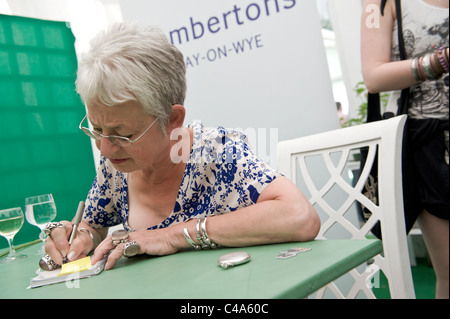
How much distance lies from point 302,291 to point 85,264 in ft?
1.97

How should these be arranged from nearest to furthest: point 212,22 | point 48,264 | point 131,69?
point 48,264
point 131,69
point 212,22

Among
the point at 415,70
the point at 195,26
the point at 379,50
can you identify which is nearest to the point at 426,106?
the point at 415,70

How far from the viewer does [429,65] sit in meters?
1.27

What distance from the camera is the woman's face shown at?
1182 mm

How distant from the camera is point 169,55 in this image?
1.23 m

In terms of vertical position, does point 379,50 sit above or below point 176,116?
above

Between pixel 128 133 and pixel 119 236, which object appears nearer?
pixel 119 236

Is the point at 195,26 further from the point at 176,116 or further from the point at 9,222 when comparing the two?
the point at 9,222

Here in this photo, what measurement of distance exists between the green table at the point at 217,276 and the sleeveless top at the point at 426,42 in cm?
71

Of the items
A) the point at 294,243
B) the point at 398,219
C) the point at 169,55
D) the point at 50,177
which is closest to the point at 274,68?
the point at 169,55

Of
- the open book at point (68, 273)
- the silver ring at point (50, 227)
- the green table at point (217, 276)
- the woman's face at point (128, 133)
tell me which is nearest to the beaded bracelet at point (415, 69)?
the green table at point (217, 276)

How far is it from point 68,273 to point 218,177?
56cm
